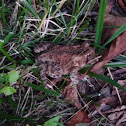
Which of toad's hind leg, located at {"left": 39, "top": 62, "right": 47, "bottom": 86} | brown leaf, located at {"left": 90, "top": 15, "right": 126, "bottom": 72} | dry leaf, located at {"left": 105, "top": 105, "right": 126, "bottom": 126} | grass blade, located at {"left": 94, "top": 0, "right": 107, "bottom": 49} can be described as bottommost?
dry leaf, located at {"left": 105, "top": 105, "right": 126, "bottom": 126}

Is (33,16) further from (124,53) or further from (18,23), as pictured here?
(124,53)

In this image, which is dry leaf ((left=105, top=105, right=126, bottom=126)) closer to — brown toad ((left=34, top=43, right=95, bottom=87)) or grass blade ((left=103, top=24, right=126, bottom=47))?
brown toad ((left=34, top=43, right=95, bottom=87))

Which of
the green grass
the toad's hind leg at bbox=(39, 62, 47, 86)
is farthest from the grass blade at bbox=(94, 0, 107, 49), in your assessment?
the toad's hind leg at bbox=(39, 62, 47, 86)

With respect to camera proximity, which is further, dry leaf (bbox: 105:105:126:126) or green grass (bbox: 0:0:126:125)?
dry leaf (bbox: 105:105:126:126)

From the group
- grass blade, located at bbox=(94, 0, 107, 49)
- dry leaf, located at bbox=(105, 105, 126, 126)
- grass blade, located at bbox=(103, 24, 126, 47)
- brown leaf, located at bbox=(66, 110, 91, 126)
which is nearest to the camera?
grass blade, located at bbox=(94, 0, 107, 49)

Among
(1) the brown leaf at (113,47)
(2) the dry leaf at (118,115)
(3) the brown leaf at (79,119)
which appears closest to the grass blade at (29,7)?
(1) the brown leaf at (113,47)

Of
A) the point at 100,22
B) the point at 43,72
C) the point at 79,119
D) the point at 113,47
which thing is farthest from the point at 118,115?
the point at 100,22

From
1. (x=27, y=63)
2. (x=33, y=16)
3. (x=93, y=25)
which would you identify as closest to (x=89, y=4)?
(x=93, y=25)

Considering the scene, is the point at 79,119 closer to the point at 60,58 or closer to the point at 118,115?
the point at 118,115
